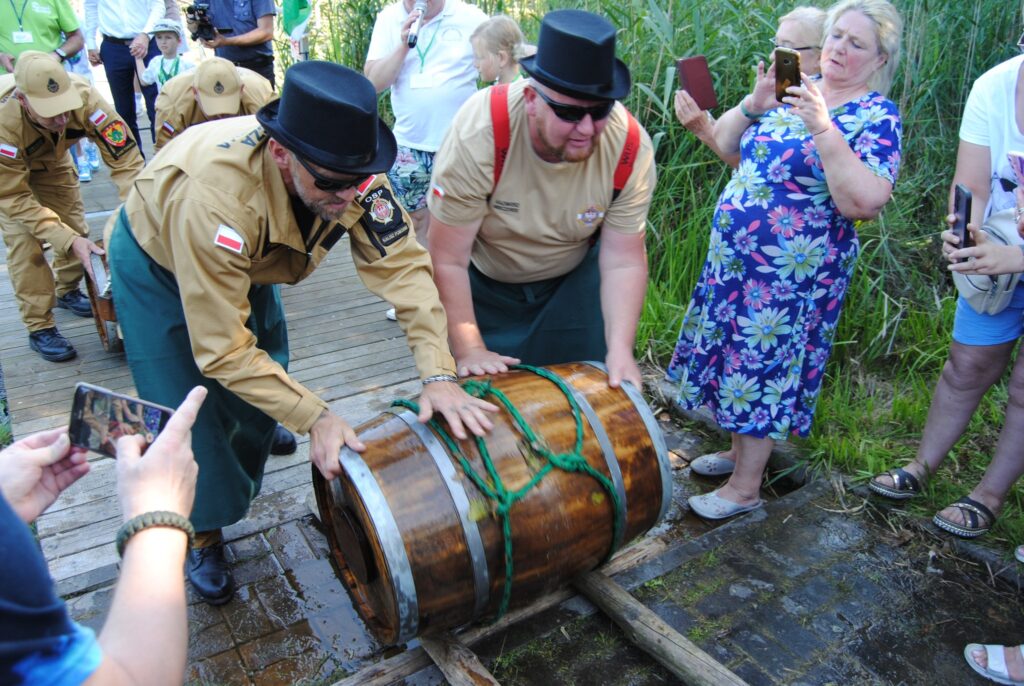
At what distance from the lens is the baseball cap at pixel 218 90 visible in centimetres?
418

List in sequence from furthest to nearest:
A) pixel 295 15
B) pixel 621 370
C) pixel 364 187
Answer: pixel 295 15 < pixel 621 370 < pixel 364 187

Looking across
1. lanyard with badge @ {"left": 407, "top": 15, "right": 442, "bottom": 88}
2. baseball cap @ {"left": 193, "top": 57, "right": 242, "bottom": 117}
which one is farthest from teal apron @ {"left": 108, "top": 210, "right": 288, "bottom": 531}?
lanyard with badge @ {"left": 407, "top": 15, "right": 442, "bottom": 88}

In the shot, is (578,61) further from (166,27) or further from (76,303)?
(166,27)

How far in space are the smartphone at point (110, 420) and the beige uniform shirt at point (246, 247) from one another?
1.92 ft

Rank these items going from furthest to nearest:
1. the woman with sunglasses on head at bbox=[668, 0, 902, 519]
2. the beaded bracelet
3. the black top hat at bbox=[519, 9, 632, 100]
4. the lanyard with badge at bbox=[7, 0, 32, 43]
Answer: the lanyard with badge at bbox=[7, 0, 32, 43]
the woman with sunglasses on head at bbox=[668, 0, 902, 519]
the black top hat at bbox=[519, 9, 632, 100]
the beaded bracelet

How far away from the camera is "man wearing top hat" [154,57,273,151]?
4191mm

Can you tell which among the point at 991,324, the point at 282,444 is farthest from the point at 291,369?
the point at 991,324

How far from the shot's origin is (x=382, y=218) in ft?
8.43

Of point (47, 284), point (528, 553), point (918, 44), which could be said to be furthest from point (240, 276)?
point (918, 44)

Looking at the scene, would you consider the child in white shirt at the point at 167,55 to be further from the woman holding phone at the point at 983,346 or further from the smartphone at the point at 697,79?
the woman holding phone at the point at 983,346

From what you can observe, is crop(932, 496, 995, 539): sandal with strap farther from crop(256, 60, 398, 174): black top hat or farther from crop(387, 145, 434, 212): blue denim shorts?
crop(387, 145, 434, 212): blue denim shorts

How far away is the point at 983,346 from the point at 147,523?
113 inches

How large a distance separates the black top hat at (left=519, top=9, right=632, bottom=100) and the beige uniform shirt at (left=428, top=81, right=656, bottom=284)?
24cm

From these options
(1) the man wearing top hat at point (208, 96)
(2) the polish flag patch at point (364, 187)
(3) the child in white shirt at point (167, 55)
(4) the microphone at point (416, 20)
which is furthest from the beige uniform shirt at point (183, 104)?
(2) the polish flag patch at point (364, 187)
